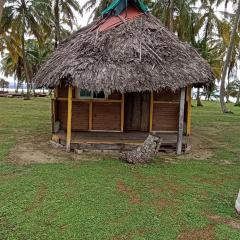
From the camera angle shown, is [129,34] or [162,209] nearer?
[162,209]

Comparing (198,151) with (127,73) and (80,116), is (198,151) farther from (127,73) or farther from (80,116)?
(80,116)

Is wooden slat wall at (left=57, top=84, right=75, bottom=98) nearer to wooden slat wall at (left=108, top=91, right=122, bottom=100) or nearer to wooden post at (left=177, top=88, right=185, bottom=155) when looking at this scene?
wooden slat wall at (left=108, top=91, right=122, bottom=100)

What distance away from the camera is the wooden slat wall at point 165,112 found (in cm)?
1245

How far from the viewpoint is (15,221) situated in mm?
5258

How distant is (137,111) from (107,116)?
1108 mm

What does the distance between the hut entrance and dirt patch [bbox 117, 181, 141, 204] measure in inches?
210

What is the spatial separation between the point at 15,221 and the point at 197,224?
261 cm

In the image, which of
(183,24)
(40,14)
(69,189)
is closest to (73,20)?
(40,14)

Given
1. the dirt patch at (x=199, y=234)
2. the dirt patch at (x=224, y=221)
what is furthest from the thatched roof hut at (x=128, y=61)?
the dirt patch at (x=199, y=234)

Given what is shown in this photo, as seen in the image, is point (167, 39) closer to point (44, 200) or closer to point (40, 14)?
point (44, 200)

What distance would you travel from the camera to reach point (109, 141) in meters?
10.4

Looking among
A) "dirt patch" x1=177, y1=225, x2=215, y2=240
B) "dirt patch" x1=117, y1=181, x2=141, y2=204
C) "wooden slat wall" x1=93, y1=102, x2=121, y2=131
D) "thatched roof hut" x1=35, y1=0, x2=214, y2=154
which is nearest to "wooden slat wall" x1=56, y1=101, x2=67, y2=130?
"thatched roof hut" x1=35, y1=0, x2=214, y2=154

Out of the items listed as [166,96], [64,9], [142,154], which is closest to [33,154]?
[142,154]

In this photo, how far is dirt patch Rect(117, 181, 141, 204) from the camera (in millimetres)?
6312
